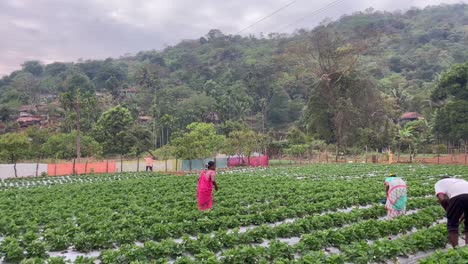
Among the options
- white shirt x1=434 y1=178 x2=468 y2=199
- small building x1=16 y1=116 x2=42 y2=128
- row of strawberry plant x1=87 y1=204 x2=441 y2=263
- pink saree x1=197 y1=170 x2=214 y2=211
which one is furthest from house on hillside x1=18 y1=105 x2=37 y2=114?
white shirt x1=434 y1=178 x2=468 y2=199

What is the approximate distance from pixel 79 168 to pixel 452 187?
32.7m

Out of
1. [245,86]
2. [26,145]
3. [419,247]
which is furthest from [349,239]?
[245,86]

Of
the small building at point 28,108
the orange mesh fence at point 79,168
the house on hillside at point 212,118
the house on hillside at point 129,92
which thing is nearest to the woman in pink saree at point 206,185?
the orange mesh fence at point 79,168

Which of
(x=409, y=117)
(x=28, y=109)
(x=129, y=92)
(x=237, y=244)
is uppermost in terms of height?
(x=129, y=92)

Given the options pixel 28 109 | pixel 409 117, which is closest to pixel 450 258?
pixel 409 117

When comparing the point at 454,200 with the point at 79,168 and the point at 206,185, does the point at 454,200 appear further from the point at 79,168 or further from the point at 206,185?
the point at 79,168

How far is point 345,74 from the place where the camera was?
5769cm

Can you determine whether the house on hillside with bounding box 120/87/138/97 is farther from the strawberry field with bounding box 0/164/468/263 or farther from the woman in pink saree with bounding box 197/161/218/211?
the woman in pink saree with bounding box 197/161/218/211

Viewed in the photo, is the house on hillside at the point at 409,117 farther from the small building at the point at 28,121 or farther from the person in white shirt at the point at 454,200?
the person in white shirt at the point at 454,200

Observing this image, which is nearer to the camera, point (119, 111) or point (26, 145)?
point (26, 145)

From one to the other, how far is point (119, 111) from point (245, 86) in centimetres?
3804

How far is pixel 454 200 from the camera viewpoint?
7.46 metres

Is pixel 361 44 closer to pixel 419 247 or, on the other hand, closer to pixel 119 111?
pixel 119 111

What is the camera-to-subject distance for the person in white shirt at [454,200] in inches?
292
